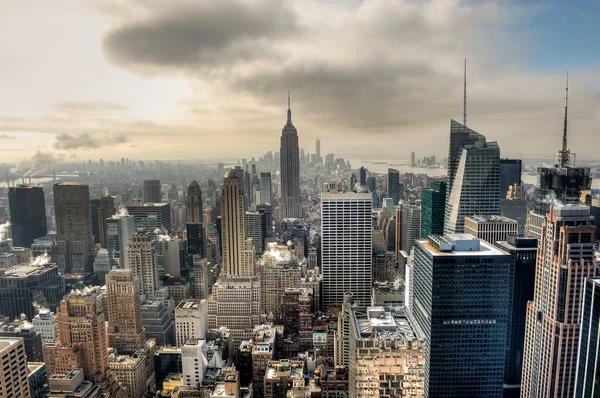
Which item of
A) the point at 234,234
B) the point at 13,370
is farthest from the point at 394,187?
the point at 13,370

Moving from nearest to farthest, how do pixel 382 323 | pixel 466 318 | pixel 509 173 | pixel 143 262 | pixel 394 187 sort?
pixel 382 323, pixel 466 318, pixel 509 173, pixel 143 262, pixel 394 187

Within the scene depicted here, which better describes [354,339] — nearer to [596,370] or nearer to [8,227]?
[596,370]

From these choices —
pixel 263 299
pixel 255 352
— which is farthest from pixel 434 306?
pixel 263 299

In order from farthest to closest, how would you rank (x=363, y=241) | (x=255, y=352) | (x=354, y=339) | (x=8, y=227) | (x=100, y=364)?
(x=363, y=241) < (x=8, y=227) < (x=255, y=352) < (x=100, y=364) < (x=354, y=339)

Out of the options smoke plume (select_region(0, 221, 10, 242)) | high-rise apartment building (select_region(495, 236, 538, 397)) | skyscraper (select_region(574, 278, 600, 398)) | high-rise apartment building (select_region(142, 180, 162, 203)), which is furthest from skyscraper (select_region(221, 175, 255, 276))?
skyscraper (select_region(574, 278, 600, 398))

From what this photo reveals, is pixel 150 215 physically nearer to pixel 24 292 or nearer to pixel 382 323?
pixel 24 292

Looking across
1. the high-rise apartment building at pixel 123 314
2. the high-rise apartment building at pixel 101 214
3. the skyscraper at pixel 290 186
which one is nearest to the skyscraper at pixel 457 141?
the skyscraper at pixel 290 186

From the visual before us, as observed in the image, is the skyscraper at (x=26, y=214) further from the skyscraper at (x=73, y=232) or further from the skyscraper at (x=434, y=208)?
the skyscraper at (x=434, y=208)
